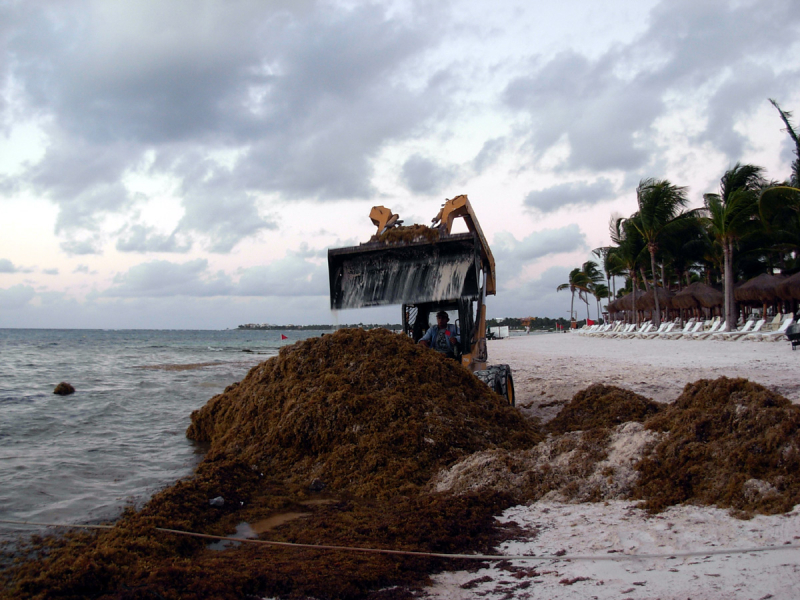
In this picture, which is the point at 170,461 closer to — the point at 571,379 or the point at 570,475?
the point at 570,475

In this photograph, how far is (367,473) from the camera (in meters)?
4.75

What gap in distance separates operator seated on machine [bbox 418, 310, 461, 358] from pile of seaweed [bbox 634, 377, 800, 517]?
3.41m

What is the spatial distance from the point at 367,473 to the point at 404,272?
3597mm

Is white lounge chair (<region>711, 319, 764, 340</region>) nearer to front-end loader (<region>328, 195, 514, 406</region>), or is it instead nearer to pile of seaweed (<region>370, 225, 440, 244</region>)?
front-end loader (<region>328, 195, 514, 406</region>)

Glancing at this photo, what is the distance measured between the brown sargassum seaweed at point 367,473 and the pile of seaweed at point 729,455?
0.01 metres

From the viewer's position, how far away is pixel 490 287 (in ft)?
30.2

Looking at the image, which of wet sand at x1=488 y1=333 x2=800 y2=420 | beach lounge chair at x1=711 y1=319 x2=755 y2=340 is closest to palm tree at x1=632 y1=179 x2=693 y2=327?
beach lounge chair at x1=711 y1=319 x2=755 y2=340

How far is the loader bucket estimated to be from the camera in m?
7.47

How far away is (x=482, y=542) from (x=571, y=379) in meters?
8.99

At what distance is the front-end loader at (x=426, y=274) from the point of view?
295 inches

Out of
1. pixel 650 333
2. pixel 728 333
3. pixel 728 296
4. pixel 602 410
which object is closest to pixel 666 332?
pixel 650 333

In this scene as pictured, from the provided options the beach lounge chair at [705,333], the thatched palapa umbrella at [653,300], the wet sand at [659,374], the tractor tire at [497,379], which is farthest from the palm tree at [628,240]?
the tractor tire at [497,379]

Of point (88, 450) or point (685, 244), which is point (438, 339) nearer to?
point (88, 450)

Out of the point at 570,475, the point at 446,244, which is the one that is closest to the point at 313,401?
the point at 570,475
